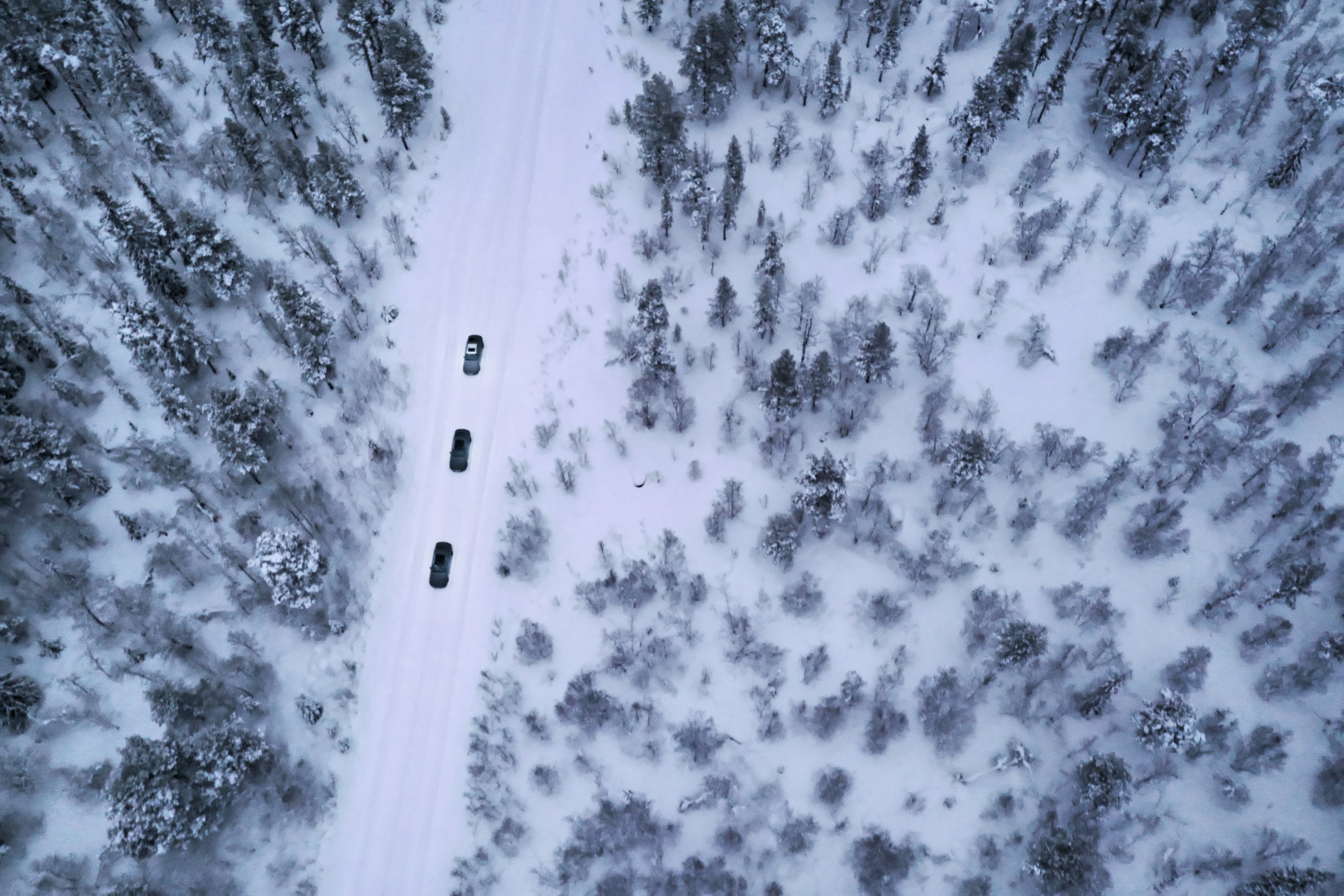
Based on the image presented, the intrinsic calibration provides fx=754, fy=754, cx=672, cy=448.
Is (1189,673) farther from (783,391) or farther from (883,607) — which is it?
(783,391)

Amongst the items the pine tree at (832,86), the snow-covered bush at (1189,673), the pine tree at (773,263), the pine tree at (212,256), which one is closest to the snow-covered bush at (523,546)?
the pine tree at (773,263)

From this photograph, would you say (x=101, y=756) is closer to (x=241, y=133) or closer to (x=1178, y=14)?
(x=241, y=133)

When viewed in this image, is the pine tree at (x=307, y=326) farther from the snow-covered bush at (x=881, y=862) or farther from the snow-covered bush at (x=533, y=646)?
the snow-covered bush at (x=881, y=862)

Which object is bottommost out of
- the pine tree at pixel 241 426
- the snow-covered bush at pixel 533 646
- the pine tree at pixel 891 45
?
the snow-covered bush at pixel 533 646

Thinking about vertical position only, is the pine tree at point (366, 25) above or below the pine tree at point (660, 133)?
above

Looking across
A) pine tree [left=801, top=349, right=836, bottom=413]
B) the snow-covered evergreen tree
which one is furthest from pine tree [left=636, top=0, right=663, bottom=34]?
pine tree [left=801, top=349, right=836, bottom=413]

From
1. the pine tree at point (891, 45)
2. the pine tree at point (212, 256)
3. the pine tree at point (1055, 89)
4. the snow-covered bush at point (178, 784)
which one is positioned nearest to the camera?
the snow-covered bush at point (178, 784)

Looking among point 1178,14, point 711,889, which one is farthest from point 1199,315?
point 711,889
